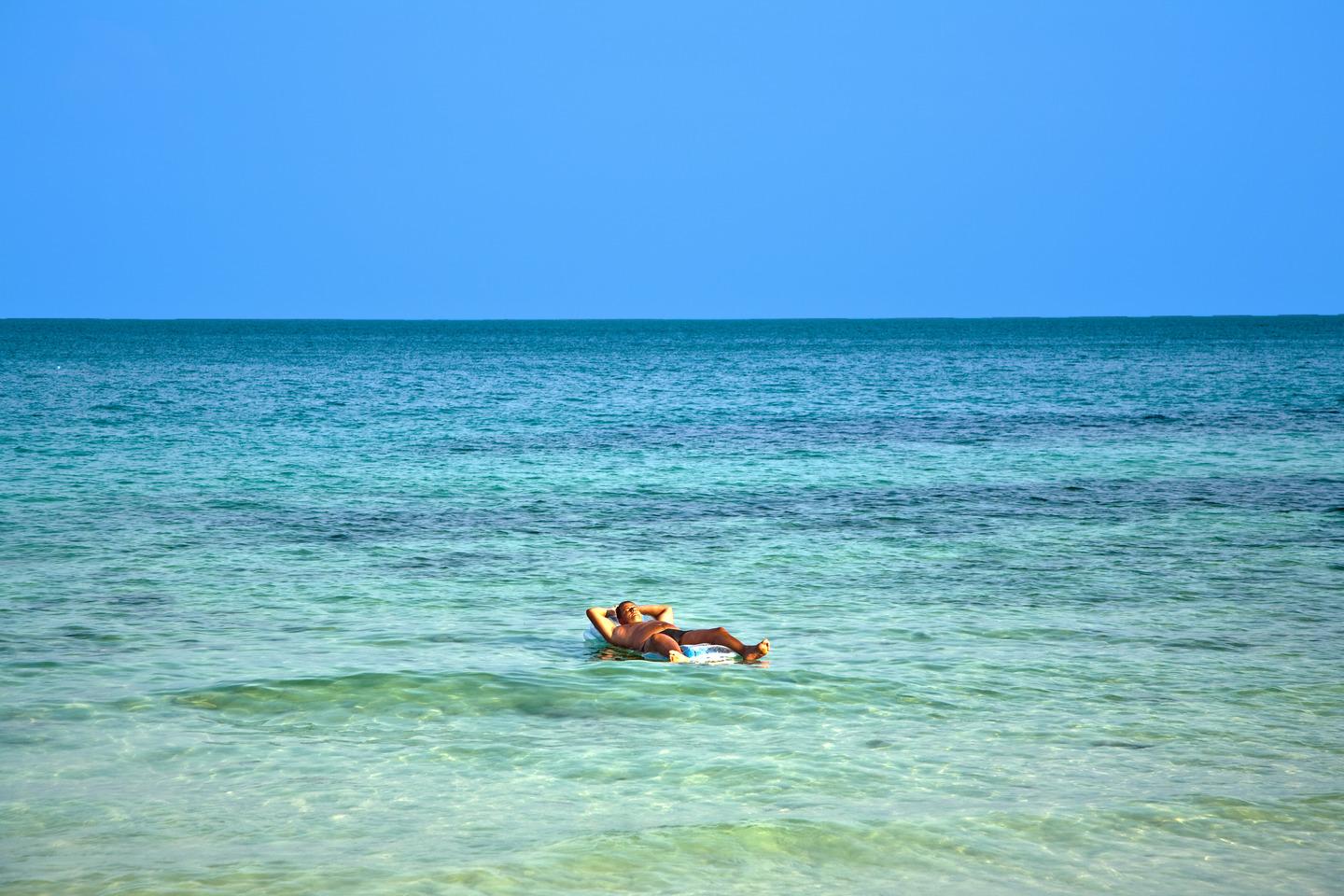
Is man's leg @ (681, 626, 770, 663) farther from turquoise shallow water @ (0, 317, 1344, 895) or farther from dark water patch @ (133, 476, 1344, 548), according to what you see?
dark water patch @ (133, 476, 1344, 548)

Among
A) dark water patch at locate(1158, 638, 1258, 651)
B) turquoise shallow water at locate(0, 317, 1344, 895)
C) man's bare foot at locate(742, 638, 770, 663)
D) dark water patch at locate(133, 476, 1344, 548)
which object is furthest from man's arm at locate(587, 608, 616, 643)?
dark water patch at locate(1158, 638, 1258, 651)

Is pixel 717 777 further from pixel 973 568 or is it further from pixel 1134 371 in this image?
pixel 1134 371

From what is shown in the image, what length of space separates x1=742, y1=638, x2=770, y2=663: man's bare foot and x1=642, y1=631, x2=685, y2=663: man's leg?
65 centimetres

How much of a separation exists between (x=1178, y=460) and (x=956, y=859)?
25282 mm

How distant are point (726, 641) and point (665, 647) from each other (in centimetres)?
65

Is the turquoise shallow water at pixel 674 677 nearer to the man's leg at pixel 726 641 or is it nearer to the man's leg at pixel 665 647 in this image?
the man's leg at pixel 726 641

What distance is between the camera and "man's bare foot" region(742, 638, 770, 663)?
12344 mm

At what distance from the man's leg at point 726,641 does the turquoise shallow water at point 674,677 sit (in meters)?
0.24

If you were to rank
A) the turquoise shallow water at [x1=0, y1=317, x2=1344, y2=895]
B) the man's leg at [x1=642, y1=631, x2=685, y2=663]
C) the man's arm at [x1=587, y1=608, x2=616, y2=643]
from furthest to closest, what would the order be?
the man's arm at [x1=587, y1=608, x2=616, y2=643], the man's leg at [x1=642, y1=631, x2=685, y2=663], the turquoise shallow water at [x1=0, y1=317, x2=1344, y2=895]

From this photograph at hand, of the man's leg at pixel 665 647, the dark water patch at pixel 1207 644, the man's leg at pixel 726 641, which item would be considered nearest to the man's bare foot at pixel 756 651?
the man's leg at pixel 726 641

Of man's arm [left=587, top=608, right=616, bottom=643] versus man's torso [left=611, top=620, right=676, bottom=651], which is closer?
man's torso [left=611, top=620, right=676, bottom=651]

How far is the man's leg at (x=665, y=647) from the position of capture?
42.1 feet

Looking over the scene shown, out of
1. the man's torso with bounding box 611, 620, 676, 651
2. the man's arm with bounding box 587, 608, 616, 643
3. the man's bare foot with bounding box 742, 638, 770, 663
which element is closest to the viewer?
the man's bare foot with bounding box 742, 638, 770, 663

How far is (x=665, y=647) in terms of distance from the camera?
42.5ft
